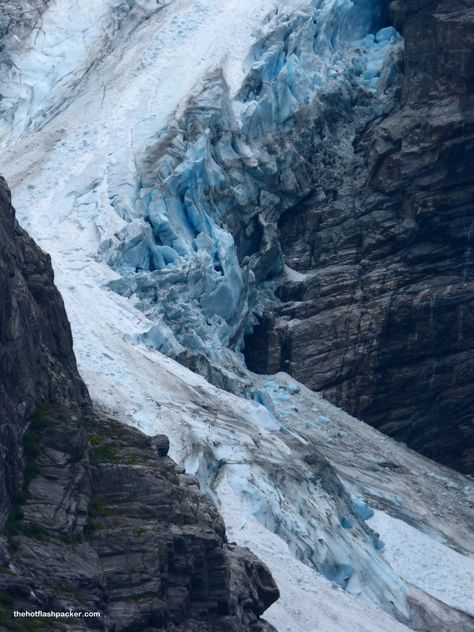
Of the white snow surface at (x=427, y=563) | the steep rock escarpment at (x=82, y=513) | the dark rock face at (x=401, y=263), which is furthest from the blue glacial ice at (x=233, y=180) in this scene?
the steep rock escarpment at (x=82, y=513)

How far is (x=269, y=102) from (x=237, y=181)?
3.92m

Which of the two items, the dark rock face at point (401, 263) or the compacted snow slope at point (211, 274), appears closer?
the compacted snow slope at point (211, 274)

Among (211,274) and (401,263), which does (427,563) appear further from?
(401,263)

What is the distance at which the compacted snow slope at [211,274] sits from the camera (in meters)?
36.2

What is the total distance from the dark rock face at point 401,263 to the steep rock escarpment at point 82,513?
87.1 ft

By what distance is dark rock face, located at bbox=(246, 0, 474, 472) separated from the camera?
177 ft

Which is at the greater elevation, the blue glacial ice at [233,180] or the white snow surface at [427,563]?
the blue glacial ice at [233,180]

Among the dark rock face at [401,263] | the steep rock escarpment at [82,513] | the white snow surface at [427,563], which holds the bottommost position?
the white snow surface at [427,563]

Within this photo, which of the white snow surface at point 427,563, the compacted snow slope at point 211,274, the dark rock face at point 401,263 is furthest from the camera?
the dark rock face at point 401,263

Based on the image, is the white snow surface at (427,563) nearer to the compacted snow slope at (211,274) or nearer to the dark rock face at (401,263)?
the compacted snow slope at (211,274)

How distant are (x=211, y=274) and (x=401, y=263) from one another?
10356mm

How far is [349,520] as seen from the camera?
38375 mm

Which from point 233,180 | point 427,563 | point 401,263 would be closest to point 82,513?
point 427,563

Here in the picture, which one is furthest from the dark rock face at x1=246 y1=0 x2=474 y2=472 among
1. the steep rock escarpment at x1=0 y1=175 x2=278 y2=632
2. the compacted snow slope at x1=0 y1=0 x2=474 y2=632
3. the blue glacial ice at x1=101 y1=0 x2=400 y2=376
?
the steep rock escarpment at x1=0 y1=175 x2=278 y2=632
